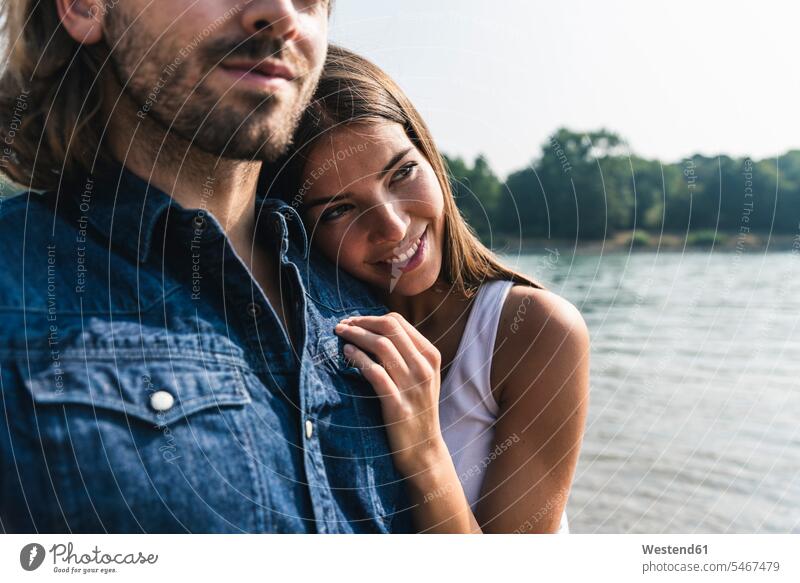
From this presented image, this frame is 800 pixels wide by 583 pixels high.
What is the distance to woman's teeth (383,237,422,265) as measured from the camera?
74.8 inches

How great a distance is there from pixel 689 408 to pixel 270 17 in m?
6.03

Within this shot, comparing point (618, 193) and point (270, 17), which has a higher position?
point (618, 193)

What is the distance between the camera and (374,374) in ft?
4.97

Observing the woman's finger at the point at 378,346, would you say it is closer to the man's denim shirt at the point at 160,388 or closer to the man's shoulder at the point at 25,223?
the man's denim shirt at the point at 160,388

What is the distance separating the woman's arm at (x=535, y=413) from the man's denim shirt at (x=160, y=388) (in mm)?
399

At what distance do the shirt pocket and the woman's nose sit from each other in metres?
0.67

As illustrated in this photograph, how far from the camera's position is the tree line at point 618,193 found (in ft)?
10.2

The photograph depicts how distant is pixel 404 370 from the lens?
1.57 meters

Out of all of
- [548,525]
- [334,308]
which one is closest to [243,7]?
[334,308]

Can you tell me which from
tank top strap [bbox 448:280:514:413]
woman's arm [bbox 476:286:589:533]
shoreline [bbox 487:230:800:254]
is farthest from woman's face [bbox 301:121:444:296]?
shoreline [bbox 487:230:800:254]

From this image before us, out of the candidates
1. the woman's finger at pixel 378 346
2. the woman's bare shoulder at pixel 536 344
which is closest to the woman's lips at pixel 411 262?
the woman's bare shoulder at pixel 536 344

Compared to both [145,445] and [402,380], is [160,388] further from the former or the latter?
[402,380]

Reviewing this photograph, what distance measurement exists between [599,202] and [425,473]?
23.7 feet

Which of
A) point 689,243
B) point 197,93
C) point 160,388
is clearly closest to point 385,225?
point 197,93
